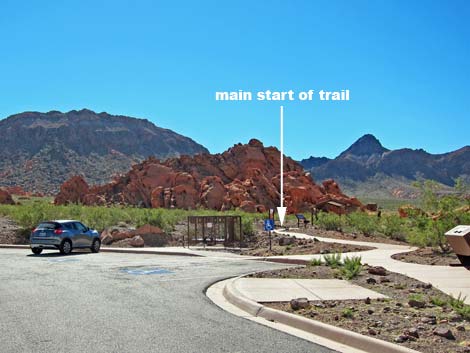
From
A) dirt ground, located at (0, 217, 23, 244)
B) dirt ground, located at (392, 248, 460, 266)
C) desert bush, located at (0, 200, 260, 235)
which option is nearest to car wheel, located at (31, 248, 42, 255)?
dirt ground, located at (0, 217, 23, 244)

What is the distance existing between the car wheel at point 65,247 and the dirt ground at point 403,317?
15.9 m

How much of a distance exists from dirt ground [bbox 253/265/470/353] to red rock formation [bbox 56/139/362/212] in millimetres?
59909

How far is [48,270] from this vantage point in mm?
17297

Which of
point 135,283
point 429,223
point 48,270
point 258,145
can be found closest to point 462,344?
point 135,283

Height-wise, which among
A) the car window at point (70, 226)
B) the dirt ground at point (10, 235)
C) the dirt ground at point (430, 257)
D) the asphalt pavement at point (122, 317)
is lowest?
the asphalt pavement at point (122, 317)

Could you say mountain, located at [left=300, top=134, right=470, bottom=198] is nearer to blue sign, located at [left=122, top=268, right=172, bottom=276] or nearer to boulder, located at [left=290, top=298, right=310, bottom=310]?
blue sign, located at [left=122, top=268, right=172, bottom=276]

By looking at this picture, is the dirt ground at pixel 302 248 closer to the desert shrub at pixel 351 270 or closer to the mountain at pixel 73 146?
the desert shrub at pixel 351 270

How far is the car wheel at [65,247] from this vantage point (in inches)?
986

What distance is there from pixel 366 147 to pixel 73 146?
3323 inches

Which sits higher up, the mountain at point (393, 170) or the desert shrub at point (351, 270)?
the mountain at point (393, 170)

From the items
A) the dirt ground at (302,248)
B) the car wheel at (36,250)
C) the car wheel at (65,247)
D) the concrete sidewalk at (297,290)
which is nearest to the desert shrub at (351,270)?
the concrete sidewalk at (297,290)

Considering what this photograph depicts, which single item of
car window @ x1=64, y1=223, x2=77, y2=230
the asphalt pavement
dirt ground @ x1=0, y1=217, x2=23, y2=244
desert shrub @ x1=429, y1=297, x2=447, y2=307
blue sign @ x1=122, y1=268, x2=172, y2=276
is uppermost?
car window @ x1=64, y1=223, x2=77, y2=230

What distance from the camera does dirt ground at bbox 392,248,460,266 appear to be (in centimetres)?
1762

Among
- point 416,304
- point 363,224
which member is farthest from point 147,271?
point 363,224
